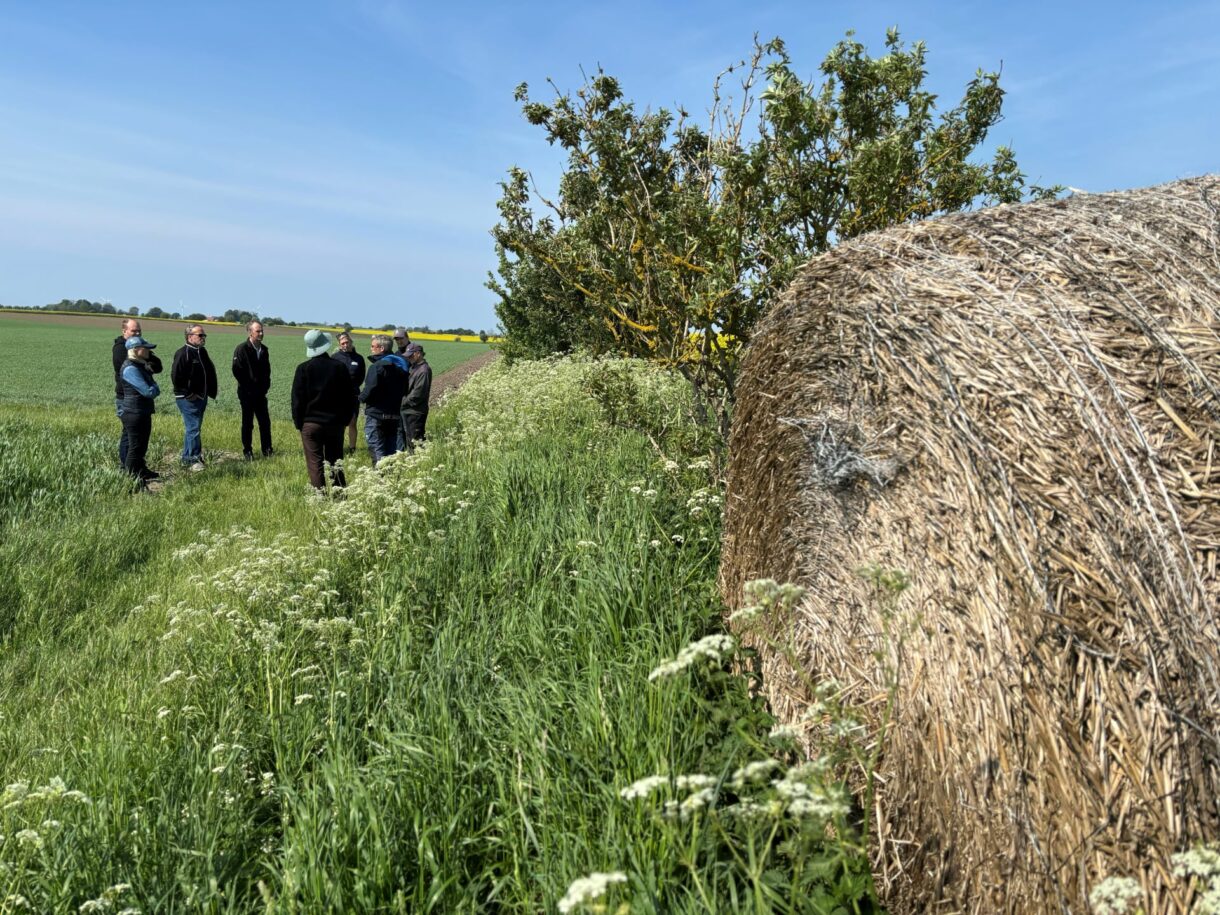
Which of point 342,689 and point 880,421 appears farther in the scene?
point 342,689

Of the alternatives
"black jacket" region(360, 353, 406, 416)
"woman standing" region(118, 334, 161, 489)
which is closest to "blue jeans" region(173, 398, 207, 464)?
"woman standing" region(118, 334, 161, 489)

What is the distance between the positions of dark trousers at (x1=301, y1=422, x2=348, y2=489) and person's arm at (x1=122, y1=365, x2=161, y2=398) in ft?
7.99

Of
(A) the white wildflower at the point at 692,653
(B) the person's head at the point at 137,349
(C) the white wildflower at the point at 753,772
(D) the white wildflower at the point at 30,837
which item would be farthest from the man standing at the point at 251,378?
(C) the white wildflower at the point at 753,772

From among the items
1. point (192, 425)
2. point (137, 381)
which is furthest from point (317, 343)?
point (192, 425)

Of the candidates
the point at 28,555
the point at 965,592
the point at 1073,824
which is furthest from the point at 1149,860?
the point at 28,555

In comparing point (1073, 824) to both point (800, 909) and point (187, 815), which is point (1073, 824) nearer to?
point (800, 909)

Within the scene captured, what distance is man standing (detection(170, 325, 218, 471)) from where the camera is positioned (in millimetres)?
11453

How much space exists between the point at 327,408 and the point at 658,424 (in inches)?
152

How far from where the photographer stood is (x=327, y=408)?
29.8 ft

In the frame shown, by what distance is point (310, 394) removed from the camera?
8992mm

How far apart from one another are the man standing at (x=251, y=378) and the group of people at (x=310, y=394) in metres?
0.02

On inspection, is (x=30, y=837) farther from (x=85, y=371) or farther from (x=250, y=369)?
(x=85, y=371)

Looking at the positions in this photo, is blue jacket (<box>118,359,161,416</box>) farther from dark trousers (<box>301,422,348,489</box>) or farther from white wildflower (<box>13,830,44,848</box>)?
white wildflower (<box>13,830,44,848</box>)

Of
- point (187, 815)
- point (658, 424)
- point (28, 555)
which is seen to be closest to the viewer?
point (187, 815)
